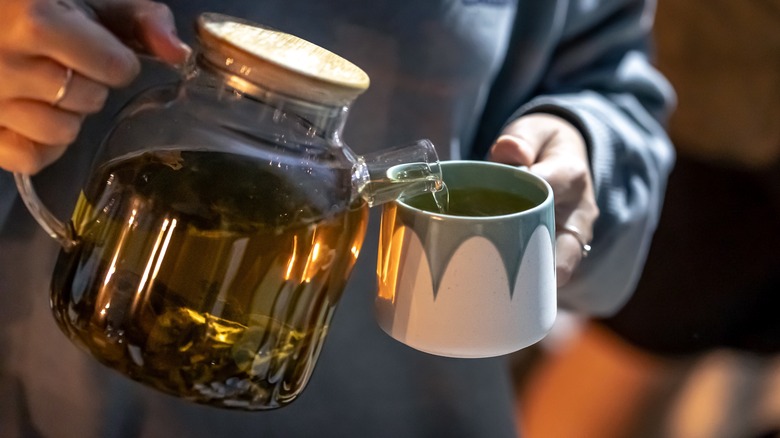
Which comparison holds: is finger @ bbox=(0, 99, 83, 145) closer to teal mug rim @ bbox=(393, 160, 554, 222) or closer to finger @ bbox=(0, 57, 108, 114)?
finger @ bbox=(0, 57, 108, 114)

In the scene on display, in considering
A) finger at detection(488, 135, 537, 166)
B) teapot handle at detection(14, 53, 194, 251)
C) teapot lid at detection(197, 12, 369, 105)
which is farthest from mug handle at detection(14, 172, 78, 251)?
finger at detection(488, 135, 537, 166)

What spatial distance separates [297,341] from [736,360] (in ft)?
3.52

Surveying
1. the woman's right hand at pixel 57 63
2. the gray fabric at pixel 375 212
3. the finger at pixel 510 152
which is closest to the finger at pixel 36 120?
the woman's right hand at pixel 57 63

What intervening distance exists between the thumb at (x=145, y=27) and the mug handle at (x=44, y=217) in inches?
3.3

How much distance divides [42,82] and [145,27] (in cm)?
6

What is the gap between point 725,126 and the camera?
1.21 m

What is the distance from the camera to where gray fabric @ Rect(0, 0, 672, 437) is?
50cm

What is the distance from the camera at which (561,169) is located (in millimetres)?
511

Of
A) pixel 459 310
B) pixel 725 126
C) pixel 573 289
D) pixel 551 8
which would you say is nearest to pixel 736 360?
pixel 725 126

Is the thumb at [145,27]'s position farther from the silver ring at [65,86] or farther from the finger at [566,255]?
the finger at [566,255]

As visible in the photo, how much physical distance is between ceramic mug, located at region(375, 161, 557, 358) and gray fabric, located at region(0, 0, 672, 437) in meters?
0.16

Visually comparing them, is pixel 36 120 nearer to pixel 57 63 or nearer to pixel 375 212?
pixel 57 63

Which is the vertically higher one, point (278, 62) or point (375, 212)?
point (278, 62)

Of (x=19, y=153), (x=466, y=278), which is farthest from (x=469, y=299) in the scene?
(x=19, y=153)
